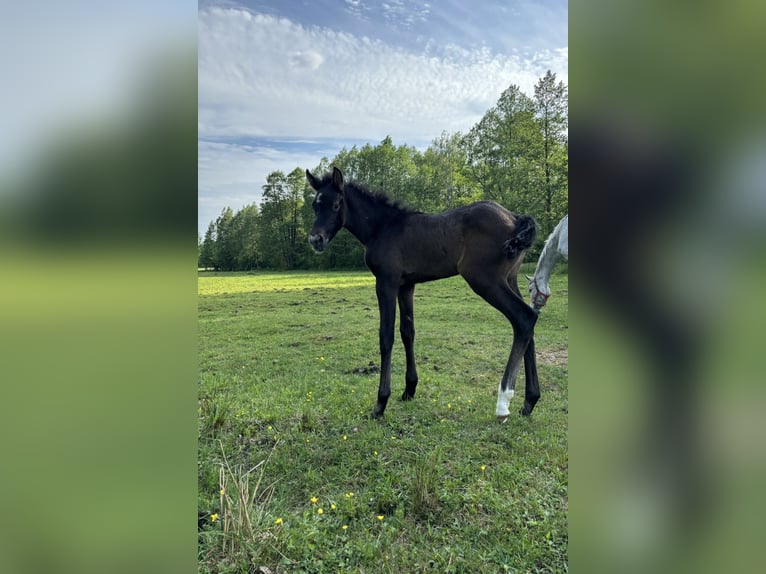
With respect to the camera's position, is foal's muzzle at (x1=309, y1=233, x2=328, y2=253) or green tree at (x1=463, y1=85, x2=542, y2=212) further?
green tree at (x1=463, y1=85, x2=542, y2=212)

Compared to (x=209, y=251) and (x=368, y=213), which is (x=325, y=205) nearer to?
(x=368, y=213)

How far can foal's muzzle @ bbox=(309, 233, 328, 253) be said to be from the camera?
13.6 feet

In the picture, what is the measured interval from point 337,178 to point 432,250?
1.26m

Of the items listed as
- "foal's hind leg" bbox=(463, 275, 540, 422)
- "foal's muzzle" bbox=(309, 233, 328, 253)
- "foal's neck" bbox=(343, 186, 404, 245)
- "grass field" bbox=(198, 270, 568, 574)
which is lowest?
→ "grass field" bbox=(198, 270, 568, 574)

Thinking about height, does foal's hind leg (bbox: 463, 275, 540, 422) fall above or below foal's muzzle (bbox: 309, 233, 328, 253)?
below

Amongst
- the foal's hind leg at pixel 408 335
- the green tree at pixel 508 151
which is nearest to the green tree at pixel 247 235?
the green tree at pixel 508 151

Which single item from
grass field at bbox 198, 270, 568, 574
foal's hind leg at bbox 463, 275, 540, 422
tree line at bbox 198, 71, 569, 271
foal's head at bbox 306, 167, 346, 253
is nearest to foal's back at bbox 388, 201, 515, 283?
foal's hind leg at bbox 463, 275, 540, 422

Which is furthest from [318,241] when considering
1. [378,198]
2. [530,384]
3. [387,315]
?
[530,384]

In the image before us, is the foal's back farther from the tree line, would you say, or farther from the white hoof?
the white hoof

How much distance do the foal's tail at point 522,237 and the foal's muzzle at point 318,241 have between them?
184cm

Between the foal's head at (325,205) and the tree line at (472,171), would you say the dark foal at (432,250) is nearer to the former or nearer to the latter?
the foal's head at (325,205)
